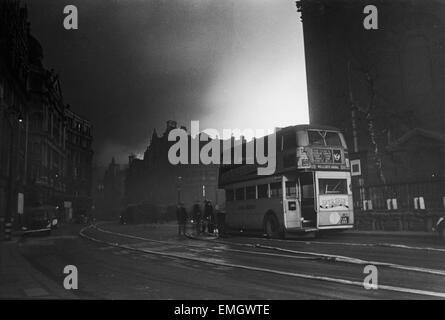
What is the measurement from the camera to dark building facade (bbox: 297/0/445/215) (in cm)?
2753

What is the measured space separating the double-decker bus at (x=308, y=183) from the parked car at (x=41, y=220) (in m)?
14.4

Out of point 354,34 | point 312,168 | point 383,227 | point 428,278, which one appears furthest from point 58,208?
point 354,34

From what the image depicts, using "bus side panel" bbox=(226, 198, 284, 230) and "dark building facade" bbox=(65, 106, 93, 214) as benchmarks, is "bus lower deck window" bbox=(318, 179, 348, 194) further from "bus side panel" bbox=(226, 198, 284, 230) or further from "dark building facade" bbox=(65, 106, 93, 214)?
"dark building facade" bbox=(65, 106, 93, 214)

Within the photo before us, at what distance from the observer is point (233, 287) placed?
6.54m

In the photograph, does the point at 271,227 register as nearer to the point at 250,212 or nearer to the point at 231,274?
the point at 250,212

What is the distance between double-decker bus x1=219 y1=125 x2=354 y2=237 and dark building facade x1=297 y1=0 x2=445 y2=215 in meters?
9.07

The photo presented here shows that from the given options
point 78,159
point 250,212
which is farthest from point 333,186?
point 78,159

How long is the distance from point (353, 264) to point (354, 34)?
30533 millimetres

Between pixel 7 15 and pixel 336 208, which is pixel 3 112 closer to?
pixel 7 15

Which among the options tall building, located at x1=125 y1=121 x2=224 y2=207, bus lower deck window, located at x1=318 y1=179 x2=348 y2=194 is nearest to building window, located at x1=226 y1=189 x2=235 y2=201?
bus lower deck window, located at x1=318 y1=179 x2=348 y2=194

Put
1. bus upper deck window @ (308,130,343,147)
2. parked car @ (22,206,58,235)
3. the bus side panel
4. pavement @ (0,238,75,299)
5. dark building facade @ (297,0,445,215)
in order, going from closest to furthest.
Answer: pavement @ (0,238,75,299) → bus upper deck window @ (308,130,343,147) → the bus side panel → parked car @ (22,206,58,235) → dark building facade @ (297,0,445,215)

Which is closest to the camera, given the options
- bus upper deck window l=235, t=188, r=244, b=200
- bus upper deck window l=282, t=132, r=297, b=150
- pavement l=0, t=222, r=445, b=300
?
pavement l=0, t=222, r=445, b=300

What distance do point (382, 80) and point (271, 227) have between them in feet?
70.4
